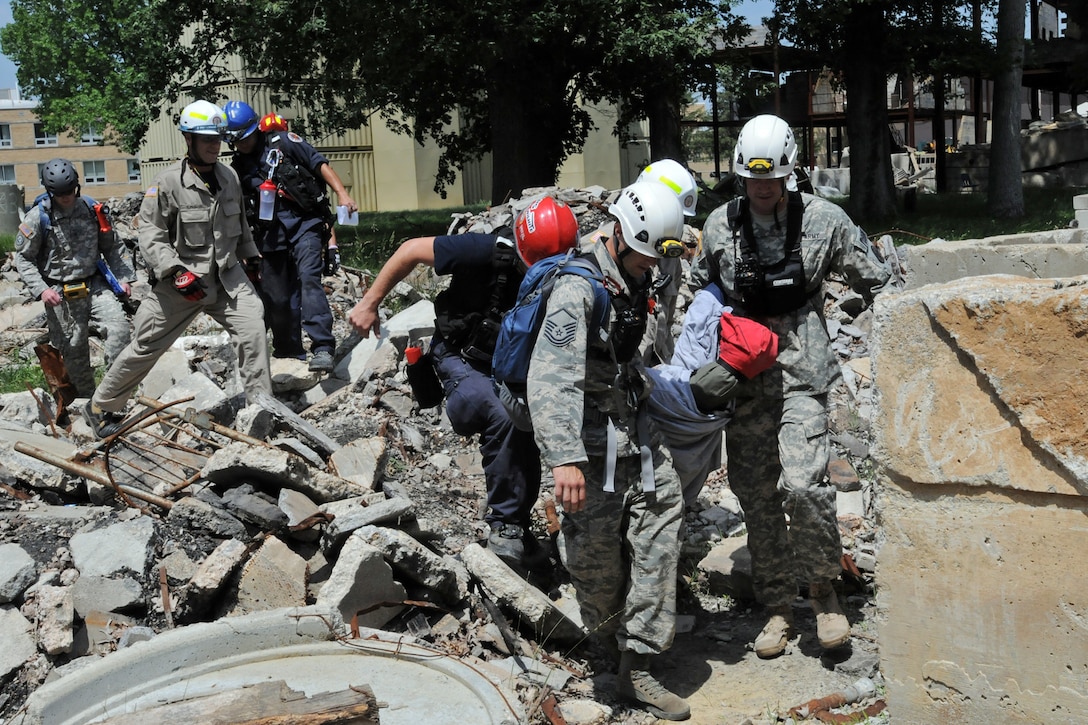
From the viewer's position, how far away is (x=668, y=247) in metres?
3.97

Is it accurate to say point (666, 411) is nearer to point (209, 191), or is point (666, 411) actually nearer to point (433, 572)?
point (433, 572)

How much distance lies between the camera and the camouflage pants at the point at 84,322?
26.0ft

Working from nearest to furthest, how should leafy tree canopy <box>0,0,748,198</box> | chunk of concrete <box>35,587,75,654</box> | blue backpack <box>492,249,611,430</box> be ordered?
blue backpack <box>492,249,611,430</box>
chunk of concrete <box>35,587,75,654</box>
leafy tree canopy <box>0,0,748,198</box>

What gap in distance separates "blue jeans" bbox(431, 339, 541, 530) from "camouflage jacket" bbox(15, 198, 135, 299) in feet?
13.2

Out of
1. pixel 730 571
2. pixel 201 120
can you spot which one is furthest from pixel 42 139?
pixel 730 571

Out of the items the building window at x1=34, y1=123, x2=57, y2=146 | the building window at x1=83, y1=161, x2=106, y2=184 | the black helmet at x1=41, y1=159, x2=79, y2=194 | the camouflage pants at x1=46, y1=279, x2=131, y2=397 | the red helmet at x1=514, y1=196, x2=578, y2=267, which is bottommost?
the camouflage pants at x1=46, y1=279, x2=131, y2=397

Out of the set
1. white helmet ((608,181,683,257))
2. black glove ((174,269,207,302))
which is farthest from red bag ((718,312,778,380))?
black glove ((174,269,207,302))

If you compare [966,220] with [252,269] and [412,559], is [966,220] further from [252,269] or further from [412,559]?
[412,559]

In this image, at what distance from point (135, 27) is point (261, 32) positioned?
8.16 ft

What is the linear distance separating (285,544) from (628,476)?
5.45 feet

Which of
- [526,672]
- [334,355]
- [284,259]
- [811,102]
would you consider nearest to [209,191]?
[284,259]

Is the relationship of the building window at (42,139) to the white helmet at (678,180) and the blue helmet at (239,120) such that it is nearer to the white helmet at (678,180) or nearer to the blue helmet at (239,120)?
the blue helmet at (239,120)

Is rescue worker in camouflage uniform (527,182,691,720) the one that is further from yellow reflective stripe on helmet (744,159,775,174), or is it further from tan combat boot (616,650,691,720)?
yellow reflective stripe on helmet (744,159,775,174)

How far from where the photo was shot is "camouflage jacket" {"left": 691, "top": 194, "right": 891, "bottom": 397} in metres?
4.41
